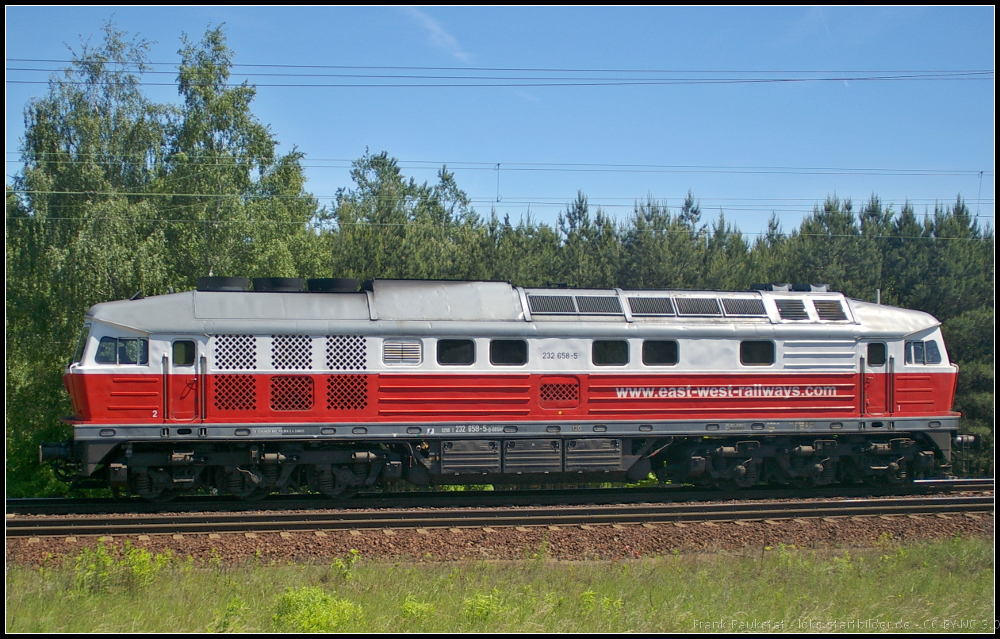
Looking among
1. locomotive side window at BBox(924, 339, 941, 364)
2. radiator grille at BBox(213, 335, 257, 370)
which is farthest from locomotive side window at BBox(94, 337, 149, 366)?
locomotive side window at BBox(924, 339, 941, 364)

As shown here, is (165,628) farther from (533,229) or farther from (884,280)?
(884,280)

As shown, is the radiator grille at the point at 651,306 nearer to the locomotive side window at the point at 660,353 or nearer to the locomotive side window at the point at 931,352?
the locomotive side window at the point at 660,353

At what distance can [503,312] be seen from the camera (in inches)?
562

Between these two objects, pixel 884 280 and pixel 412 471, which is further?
pixel 884 280

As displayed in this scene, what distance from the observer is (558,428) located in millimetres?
14320

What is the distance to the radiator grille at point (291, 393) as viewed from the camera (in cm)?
1345

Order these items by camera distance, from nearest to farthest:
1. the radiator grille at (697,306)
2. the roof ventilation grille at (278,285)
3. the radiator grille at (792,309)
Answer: the roof ventilation grille at (278,285)
the radiator grille at (697,306)
the radiator grille at (792,309)

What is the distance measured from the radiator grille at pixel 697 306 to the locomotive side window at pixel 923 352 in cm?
428

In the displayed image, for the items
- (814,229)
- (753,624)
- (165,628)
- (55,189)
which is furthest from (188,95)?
(814,229)

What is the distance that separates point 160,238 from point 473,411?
13595 millimetres

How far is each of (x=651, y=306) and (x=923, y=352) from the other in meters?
6.02

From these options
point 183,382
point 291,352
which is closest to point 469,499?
point 291,352

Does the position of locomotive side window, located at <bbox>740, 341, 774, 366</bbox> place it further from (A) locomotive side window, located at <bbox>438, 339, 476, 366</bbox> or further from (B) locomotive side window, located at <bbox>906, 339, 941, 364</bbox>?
(A) locomotive side window, located at <bbox>438, 339, 476, 366</bbox>

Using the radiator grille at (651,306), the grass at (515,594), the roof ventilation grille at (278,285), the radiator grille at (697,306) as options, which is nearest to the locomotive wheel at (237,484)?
the grass at (515,594)
